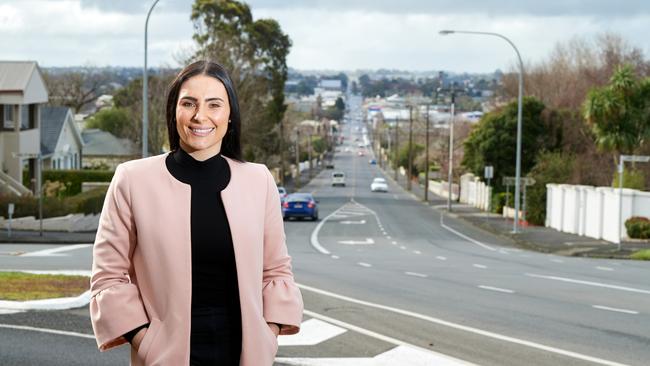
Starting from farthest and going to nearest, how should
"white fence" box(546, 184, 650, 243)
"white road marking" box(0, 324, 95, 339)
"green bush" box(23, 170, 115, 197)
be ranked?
"green bush" box(23, 170, 115, 197) < "white fence" box(546, 184, 650, 243) < "white road marking" box(0, 324, 95, 339)

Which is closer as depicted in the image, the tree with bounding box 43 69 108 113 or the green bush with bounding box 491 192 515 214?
the green bush with bounding box 491 192 515 214

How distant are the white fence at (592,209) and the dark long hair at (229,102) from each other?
30906mm

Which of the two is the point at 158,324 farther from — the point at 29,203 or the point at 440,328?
the point at 29,203

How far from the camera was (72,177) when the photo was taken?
52375 mm

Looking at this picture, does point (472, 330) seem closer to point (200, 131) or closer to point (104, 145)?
point (200, 131)

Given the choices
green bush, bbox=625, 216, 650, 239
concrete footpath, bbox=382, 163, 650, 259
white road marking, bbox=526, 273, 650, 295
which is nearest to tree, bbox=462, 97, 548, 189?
concrete footpath, bbox=382, 163, 650, 259

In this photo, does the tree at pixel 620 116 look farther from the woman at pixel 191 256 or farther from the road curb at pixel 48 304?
the woman at pixel 191 256

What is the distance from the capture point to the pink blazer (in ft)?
15.2

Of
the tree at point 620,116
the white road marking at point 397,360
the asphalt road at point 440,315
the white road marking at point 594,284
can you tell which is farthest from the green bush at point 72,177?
the white road marking at point 397,360

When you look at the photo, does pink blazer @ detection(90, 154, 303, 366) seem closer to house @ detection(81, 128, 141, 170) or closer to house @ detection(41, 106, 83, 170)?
house @ detection(41, 106, 83, 170)

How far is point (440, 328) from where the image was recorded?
12.5 metres

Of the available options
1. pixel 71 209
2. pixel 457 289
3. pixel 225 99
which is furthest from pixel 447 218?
pixel 225 99

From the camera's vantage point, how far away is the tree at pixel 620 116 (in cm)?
4841

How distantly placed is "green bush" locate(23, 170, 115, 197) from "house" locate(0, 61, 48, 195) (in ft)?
9.80
